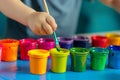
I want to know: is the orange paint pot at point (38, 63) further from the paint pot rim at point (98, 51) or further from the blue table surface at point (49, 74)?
the paint pot rim at point (98, 51)

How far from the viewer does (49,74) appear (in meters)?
0.70

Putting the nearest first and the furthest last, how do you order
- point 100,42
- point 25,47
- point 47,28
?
point 47,28, point 25,47, point 100,42

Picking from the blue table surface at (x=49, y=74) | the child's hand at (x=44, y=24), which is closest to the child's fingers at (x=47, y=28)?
the child's hand at (x=44, y=24)

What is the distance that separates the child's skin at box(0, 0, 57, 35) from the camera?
697 mm

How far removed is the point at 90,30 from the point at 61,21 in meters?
0.35

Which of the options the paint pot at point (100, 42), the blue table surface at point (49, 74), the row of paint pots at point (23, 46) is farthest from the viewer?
the paint pot at point (100, 42)

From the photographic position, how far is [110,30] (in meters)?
1.44

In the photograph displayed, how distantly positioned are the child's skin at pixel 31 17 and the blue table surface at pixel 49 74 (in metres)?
0.10

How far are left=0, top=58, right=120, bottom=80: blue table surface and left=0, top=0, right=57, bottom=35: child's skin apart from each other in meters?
0.10

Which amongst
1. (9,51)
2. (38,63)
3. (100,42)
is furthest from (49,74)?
(100,42)

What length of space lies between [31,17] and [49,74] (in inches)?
5.9

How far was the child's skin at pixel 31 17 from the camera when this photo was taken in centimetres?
70

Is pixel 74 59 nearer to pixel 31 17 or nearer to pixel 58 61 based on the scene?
pixel 58 61

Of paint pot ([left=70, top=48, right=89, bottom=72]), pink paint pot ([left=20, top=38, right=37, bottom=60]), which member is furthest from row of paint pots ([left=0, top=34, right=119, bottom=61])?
paint pot ([left=70, top=48, right=89, bottom=72])
